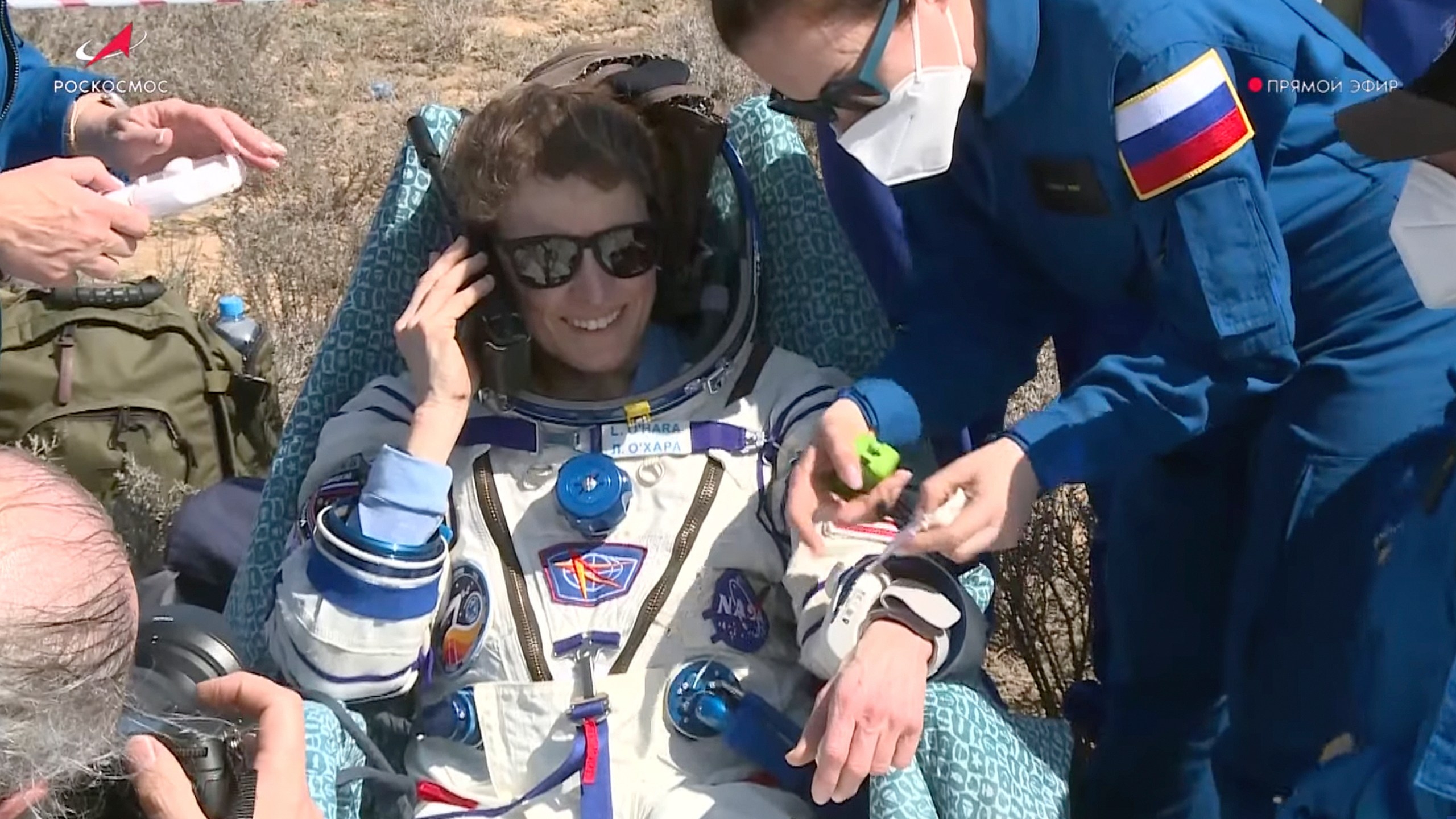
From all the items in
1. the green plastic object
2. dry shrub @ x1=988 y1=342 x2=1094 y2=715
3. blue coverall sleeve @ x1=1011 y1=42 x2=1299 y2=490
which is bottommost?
dry shrub @ x1=988 y1=342 x2=1094 y2=715

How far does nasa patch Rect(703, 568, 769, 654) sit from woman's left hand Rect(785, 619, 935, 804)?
296mm

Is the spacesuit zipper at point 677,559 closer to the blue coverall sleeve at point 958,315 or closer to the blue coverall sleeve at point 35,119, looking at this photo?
the blue coverall sleeve at point 958,315

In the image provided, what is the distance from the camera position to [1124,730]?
2506 millimetres

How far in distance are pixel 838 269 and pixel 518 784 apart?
95 cm

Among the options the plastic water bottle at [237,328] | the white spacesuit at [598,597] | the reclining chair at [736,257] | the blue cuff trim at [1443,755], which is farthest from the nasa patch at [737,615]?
the plastic water bottle at [237,328]

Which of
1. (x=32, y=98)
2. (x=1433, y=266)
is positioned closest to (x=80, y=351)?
(x=32, y=98)

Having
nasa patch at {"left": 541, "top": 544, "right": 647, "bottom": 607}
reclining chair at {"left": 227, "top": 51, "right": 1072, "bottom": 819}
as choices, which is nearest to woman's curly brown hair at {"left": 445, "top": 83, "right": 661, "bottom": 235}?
reclining chair at {"left": 227, "top": 51, "right": 1072, "bottom": 819}

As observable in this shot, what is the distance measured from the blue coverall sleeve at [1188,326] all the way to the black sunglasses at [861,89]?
27 centimetres

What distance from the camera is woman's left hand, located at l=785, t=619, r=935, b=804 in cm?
190

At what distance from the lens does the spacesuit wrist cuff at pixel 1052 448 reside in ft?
6.28

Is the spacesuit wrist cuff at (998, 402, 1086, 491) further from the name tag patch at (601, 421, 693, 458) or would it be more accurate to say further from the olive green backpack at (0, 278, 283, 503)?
the olive green backpack at (0, 278, 283, 503)

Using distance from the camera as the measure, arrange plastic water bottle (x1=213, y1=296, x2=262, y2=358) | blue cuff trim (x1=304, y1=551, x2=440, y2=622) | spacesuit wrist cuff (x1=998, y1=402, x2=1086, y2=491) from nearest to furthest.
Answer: spacesuit wrist cuff (x1=998, y1=402, x2=1086, y2=491), blue cuff trim (x1=304, y1=551, x2=440, y2=622), plastic water bottle (x1=213, y1=296, x2=262, y2=358)

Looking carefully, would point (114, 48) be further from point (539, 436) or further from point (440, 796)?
point (440, 796)

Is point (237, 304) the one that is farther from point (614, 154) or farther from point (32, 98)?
point (614, 154)
